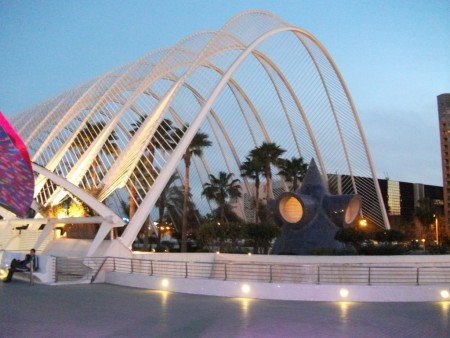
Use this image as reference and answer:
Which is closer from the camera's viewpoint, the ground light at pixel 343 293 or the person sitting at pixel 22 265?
the ground light at pixel 343 293

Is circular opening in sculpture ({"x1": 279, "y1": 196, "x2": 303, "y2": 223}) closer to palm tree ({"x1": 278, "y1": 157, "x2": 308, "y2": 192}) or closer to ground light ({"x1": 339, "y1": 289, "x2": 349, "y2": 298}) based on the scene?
ground light ({"x1": 339, "y1": 289, "x2": 349, "y2": 298})

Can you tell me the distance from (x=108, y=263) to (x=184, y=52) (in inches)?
880

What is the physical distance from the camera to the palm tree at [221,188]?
5875cm

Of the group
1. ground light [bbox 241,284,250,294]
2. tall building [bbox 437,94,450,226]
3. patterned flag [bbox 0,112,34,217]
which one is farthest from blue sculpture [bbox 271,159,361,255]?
tall building [bbox 437,94,450,226]

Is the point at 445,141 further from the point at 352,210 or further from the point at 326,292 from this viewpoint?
the point at 326,292

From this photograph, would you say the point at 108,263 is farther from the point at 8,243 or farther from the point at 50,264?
the point at 8,243

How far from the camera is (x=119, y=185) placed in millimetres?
28797

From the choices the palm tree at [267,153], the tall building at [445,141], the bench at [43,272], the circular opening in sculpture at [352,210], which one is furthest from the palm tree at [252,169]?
the tall building at [445,141]

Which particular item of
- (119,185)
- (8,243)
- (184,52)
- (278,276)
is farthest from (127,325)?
(184,52)

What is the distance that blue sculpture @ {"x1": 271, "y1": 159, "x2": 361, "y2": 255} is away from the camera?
3600 centimetres

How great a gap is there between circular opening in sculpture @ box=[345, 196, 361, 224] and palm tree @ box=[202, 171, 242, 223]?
22.0 m

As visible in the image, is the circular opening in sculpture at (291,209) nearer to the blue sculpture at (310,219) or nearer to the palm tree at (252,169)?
the blue sculpture at (310,219)

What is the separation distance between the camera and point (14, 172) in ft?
47.4

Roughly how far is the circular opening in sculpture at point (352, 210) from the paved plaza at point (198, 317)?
21488mm
